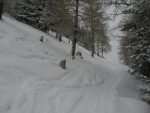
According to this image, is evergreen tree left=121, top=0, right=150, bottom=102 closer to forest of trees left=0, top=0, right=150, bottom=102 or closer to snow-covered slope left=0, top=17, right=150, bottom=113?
forest of trees left=0, top=0, right=150, bottom=102

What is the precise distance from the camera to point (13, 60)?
10.7 meters

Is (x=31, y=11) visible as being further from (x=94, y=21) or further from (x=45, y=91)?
(x=45, y=91)

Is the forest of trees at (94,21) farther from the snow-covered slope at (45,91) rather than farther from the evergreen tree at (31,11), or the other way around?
the snow-covered slope at (45,91)

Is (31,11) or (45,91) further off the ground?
(31,11)

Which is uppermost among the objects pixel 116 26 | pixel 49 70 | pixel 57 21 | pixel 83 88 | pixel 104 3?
pixel 57 21

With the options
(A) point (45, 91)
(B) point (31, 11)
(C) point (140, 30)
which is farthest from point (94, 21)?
(B) point (31, 11)

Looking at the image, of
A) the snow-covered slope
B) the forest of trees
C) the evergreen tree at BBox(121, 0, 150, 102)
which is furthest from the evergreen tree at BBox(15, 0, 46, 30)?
the evergreen tree at BBox(121, 0, 150, 102)

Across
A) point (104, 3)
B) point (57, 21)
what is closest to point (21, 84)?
point (104, 3)

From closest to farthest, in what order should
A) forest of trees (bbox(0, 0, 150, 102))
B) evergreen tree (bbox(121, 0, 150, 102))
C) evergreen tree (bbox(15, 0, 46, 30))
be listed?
evergreen tree (bbox(121, 0, 150, 102)) → forest of trees (bbox(0, 0, 150, 102)) → evergreen tree (bbox(15, 0, 46, 30))

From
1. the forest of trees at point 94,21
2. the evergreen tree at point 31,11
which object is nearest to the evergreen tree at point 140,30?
the forest of trees at point 94,21

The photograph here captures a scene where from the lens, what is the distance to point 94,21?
1984 centimetres

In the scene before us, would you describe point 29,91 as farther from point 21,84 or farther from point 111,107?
point 111,107

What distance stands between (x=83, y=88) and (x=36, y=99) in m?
3.69

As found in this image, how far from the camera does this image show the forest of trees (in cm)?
885
